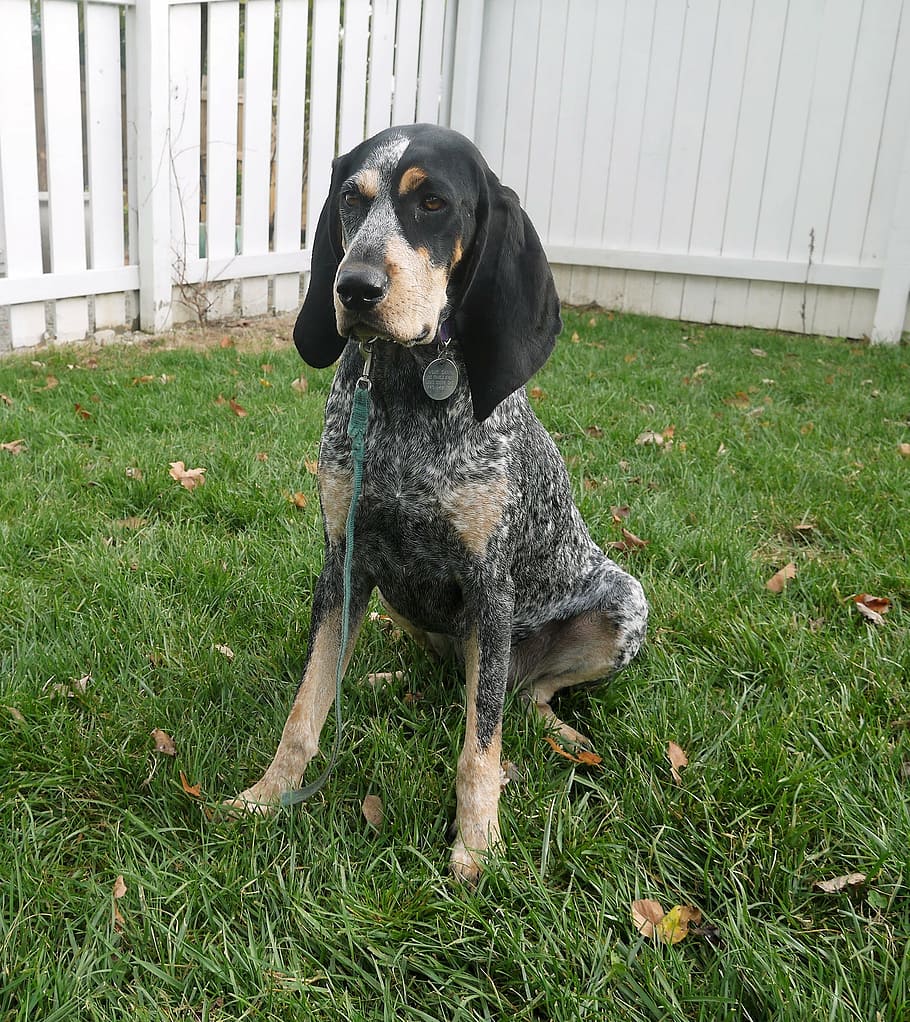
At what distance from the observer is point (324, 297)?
Answer: 8.06 feet

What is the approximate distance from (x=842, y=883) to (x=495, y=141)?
8.20 meters

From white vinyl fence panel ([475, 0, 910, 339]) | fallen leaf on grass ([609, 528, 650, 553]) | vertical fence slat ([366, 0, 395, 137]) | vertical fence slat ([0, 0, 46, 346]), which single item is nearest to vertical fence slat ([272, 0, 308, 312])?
vertical fence slat ([366, 0, 395, 137])

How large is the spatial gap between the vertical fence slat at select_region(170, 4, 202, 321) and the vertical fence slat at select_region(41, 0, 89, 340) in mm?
664

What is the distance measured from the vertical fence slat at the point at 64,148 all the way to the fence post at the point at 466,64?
3.60 m

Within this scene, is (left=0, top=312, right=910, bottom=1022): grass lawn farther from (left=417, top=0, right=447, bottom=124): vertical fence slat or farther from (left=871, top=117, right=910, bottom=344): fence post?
(left=417, top=0, right=447, bottom=124): vertical fence slat

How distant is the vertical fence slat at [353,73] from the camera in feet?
24.7

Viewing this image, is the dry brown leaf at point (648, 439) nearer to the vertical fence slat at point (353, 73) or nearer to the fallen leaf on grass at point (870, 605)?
the fallen leaf on grass at point (870, 605)

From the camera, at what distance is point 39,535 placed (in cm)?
364

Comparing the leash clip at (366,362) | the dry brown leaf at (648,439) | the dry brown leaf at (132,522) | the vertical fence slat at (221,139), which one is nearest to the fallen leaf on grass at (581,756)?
the leash clip at (366,362)

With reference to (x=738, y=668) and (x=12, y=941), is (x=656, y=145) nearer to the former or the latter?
(x=738, y=668)

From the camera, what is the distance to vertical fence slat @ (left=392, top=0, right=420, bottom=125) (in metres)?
7.99

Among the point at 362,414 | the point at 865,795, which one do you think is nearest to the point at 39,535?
the point at 362,414

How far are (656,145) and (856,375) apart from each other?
3.10 m

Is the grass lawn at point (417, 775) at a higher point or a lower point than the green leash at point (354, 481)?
lower
